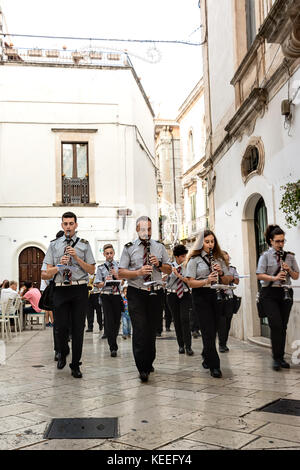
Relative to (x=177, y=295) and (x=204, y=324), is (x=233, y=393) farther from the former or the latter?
(x=177, y=295)

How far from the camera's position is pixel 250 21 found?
11609mm

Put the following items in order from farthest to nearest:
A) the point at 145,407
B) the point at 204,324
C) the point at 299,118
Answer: the point at 299,118
the point at 204,324
the point at 145,407

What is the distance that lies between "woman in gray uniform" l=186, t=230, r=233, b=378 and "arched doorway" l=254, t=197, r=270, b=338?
382cm

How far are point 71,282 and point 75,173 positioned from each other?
1611 centimetres

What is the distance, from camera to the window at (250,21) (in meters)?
11.4

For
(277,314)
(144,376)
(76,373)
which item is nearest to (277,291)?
(277,314)

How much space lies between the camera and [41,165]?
22109 millimetres

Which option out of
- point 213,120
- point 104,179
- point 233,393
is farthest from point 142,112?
point 233,393

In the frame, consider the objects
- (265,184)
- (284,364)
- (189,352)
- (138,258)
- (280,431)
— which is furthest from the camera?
(265,184)

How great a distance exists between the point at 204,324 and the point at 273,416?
2.17 m

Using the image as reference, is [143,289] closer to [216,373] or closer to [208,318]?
[208,318]

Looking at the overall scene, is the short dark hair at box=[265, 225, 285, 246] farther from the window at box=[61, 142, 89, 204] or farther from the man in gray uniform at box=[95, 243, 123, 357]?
the window at box=[61, 142, 89, 204]

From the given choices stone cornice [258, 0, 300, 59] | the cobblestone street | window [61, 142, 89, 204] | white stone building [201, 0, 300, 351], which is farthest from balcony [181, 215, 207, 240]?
the cobblestone street

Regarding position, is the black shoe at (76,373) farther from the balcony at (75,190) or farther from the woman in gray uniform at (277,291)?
the balcony at (75,190)
